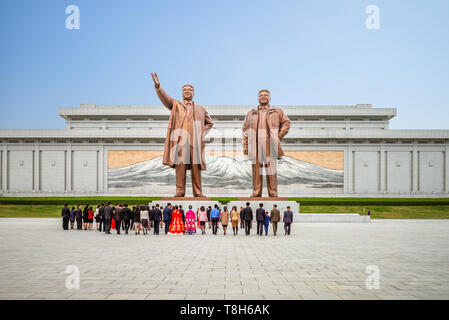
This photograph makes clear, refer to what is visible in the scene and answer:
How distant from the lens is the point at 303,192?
34656 mm

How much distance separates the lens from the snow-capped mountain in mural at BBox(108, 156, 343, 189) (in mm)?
34875

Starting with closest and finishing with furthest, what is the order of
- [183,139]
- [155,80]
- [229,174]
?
[155,80] < [183,139] < [229,174]

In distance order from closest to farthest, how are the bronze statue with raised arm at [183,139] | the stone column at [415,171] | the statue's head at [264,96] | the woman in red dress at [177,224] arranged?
the woman in red dress at [177,224] < the bronze statue with raised arm at [183,139] < the statue's head at [264,96] < the stone column at [415,171]

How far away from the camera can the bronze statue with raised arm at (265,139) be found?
15.5m

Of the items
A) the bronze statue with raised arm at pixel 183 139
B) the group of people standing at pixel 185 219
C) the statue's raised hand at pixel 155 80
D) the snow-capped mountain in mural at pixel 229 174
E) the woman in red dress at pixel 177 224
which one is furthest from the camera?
the snow-capped mountain in mural at pixel 229 174

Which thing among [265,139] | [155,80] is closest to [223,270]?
[155,80]

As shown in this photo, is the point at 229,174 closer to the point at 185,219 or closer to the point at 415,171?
the point at 415,171

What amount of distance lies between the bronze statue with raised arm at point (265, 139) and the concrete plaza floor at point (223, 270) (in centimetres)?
610

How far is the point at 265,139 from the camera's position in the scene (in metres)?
15.5

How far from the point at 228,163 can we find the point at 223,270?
95.9ft

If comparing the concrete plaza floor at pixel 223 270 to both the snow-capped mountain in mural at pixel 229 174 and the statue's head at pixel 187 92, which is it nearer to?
the statue's head at pixel 187 92

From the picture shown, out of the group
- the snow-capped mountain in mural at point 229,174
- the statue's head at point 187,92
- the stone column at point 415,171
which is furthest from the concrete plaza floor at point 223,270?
the stone column at point 415,171

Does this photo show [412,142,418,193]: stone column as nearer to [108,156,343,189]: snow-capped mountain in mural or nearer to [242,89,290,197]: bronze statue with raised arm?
→ [108,156,343,189]: snow-capped mountain in mural
